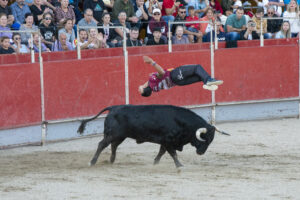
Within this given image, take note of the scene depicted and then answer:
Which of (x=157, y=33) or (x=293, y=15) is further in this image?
(x=293, y=15)

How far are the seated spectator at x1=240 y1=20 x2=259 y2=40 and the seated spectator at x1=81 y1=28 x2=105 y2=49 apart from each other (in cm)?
323

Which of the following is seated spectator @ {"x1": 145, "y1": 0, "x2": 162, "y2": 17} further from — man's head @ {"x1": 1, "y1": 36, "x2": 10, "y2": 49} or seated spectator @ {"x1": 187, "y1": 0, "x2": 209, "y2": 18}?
man's head @ {"x1": 1, "y1": 36, "x2": 10, "y2": 49}

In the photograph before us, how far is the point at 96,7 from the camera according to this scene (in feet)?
45.3

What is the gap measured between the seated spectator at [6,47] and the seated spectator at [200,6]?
515cm

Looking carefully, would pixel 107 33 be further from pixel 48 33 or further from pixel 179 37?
pixel 179 37

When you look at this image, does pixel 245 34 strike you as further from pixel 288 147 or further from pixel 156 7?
pixel 288 147

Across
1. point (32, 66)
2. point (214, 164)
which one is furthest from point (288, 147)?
point (32, 66)

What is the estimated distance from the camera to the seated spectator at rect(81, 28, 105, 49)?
1215 centimetres

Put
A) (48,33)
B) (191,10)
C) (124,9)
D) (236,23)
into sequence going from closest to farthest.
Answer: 1. (48,33)
2. (124,9)
3. (236,23)
4. (191,10)

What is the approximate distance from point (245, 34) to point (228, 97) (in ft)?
4.63

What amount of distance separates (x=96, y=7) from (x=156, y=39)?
1423 mm

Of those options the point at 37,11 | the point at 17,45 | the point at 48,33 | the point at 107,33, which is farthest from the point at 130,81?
the point at 17,45

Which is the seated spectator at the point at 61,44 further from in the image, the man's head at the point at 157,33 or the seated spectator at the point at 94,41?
the man's head at the point at 157,33

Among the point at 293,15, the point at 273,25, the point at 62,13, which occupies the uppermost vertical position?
the point at 62,13
